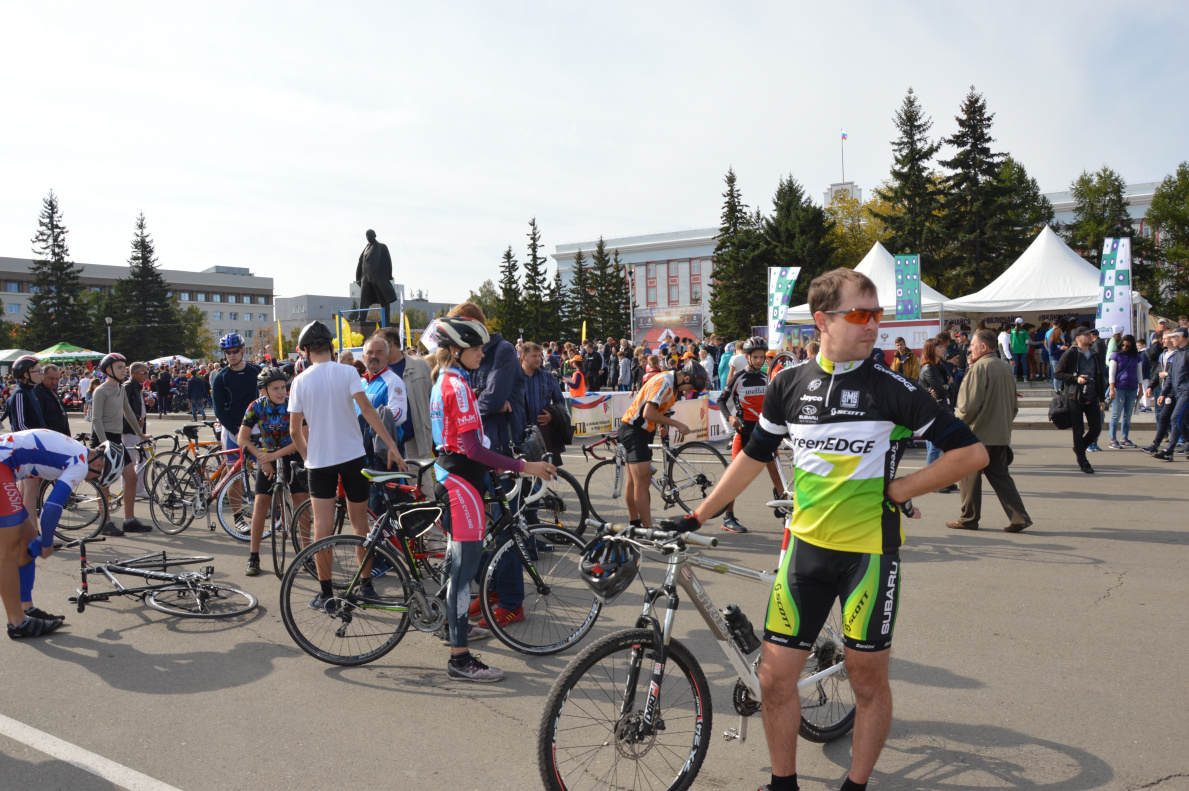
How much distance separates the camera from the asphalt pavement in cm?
336

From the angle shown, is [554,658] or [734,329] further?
[734,329]

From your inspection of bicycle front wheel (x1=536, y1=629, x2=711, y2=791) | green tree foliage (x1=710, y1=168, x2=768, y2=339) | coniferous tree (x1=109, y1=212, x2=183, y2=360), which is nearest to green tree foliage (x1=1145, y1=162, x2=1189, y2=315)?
green tree foliage (x1=710, y1=168, x2=768, y2=339)

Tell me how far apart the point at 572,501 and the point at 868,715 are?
558cm

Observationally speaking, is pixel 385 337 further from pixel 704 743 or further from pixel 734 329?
pixel 734 329

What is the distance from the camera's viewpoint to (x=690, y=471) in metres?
8.61

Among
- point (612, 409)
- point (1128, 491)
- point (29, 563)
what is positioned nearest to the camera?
point (29, 563)

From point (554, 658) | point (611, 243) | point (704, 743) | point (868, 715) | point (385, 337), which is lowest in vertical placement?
point (554, 658)

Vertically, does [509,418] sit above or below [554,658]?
above

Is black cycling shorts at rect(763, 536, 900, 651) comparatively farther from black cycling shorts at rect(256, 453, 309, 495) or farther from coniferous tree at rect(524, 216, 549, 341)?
coniferous tree at rect(524, 216, 549, 341)

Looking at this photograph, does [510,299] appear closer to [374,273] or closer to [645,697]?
[374,273]

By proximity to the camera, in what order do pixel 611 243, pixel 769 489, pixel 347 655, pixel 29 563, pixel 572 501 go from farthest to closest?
pixel 611 243 < pixel 769 489 < pixel 572 501 < pixel 29 563 < pixel 347 655

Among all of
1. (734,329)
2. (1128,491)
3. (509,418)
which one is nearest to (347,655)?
(509,418)

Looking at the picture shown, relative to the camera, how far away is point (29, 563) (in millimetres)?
5242

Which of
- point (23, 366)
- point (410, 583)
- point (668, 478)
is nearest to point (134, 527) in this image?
point (23, 366)
